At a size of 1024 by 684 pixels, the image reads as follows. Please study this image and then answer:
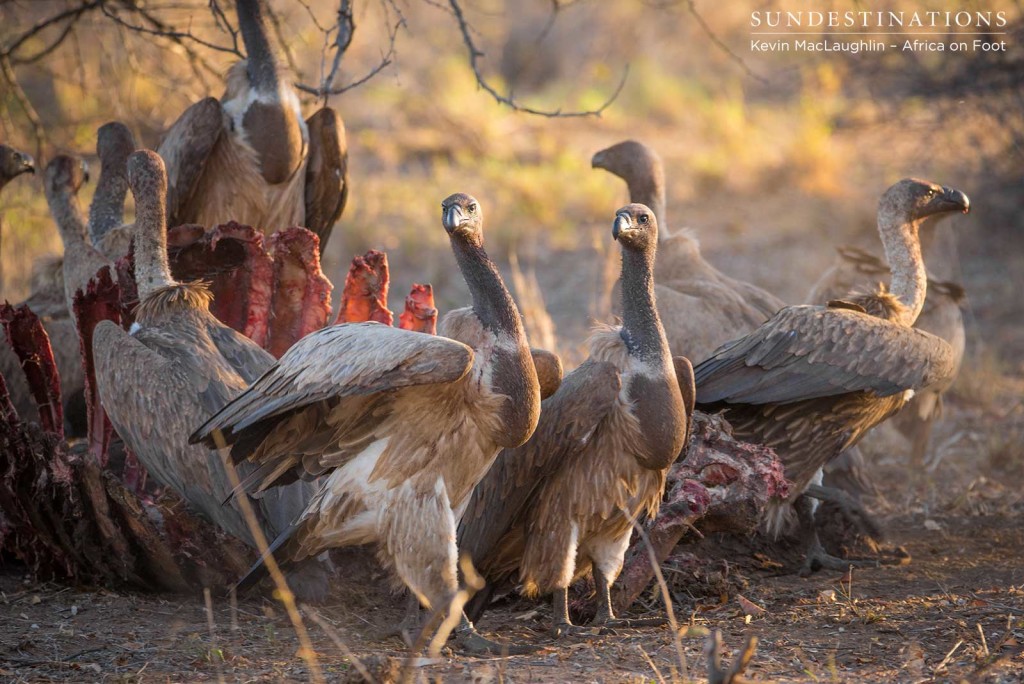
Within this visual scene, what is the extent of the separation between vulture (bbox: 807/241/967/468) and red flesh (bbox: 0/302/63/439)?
411 centimetres

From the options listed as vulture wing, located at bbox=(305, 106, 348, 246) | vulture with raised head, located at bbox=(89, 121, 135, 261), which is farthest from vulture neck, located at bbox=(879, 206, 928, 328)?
vulture with raised head, located at bbox=(89, 121, 135, 261)

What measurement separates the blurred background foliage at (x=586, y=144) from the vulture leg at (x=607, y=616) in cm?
339

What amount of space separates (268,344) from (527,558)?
1759mm

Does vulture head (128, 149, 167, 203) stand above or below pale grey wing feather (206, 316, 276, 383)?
above

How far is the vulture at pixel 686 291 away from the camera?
6312mm

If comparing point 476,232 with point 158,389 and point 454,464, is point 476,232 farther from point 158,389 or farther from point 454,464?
point 158,389

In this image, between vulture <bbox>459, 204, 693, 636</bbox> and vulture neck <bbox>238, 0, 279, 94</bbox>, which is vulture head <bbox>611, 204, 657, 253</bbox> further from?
vulture neck <bbox>238, 0, 279, 94</bbox>

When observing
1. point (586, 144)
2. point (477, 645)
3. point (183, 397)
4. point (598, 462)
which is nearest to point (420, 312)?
point (183, 397)

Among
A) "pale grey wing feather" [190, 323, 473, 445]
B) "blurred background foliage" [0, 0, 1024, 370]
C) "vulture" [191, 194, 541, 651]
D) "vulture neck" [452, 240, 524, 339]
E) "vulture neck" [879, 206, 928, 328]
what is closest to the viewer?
"pale grey wing feather" [190, 323, 473, 445]

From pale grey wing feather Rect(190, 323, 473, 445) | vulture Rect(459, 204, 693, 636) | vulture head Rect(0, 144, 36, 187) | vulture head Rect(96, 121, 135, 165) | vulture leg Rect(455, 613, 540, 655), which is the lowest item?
vulture leg Rect(455, 613, 540, 655)

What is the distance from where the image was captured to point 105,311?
530 cm

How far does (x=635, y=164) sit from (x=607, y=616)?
358 centimetres

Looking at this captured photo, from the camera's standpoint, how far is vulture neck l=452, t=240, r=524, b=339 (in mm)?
4102

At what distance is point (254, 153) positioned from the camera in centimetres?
662
